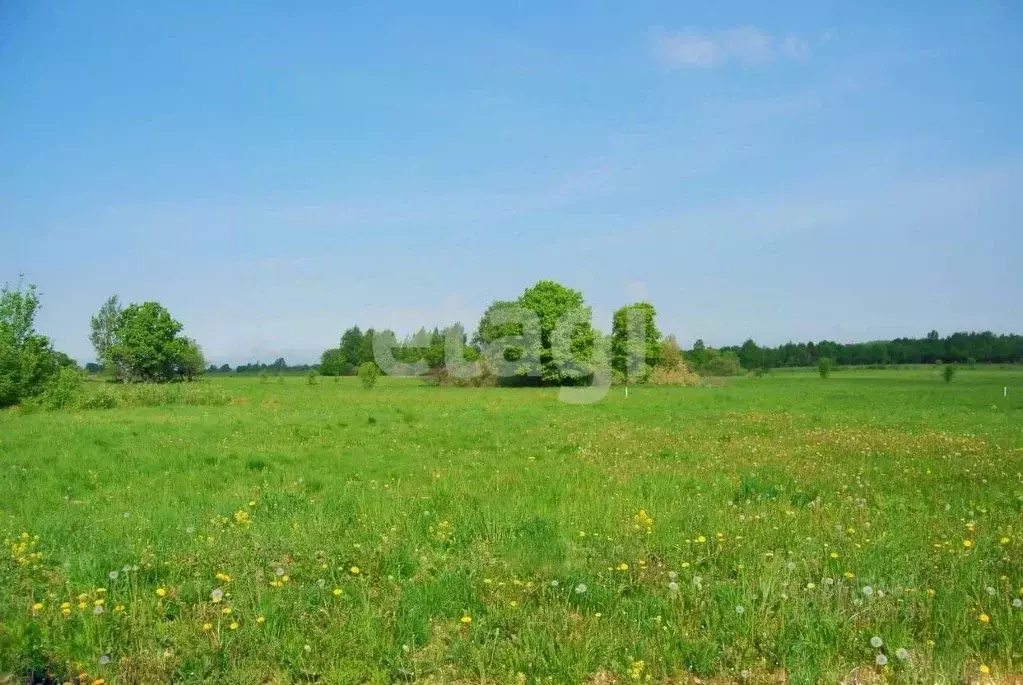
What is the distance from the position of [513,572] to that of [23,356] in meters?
37.2

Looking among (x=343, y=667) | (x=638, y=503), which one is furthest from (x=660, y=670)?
(x=638, y=503)

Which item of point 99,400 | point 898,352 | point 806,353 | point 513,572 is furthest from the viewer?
point 806,353

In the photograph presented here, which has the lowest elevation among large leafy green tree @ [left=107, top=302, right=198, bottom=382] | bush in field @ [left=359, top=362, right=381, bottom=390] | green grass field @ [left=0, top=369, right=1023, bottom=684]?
green grass field @ [left=0, top=369, right=1023, bottom=684]

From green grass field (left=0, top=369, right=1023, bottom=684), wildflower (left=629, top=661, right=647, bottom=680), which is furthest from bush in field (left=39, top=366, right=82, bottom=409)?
wildflower (left=629, top=661, right=647, bottom=680)

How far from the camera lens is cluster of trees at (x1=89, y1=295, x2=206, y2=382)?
196 feet

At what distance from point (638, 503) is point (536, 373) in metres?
59.9

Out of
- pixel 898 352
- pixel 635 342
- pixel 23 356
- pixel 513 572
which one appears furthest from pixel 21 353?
pixel 898 352

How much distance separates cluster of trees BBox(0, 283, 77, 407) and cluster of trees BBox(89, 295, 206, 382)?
22.7m

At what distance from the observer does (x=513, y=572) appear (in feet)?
19.4

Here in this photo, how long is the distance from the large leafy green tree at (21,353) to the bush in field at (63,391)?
1.88 feet

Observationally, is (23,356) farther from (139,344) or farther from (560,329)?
(560,329)

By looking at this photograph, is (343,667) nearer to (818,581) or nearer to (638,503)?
(818,581)

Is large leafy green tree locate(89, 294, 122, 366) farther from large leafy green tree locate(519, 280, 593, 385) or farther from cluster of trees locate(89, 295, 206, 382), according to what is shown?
large leafy green tree locate(519, 280, 593, 385)

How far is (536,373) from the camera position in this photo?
68.5m
